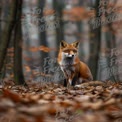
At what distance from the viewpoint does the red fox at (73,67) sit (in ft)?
31.7

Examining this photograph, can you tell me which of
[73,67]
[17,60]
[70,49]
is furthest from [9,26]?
[73,67]

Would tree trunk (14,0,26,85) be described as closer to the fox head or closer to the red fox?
the red fox

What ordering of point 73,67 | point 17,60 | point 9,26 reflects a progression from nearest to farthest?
point 9,26, point 73,67, point 17,60

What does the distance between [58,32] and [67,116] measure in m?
20.5

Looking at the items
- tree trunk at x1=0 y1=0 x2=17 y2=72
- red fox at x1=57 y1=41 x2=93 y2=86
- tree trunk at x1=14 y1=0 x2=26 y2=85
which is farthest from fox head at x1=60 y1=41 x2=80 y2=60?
tree trunk at x1=14 y1=0 x2=26 y2=85

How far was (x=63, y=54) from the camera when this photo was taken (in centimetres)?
997

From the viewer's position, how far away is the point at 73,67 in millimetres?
9695

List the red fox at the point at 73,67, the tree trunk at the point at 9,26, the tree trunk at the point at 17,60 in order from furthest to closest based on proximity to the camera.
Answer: the tree trunk at the point at 17,60 < the red fox at the point at 73,67 < the tree trunk at the point at 9,26

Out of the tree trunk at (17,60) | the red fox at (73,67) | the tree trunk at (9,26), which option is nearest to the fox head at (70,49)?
the red fox at (73,67)

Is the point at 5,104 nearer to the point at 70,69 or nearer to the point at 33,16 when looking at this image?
the point at 70,69

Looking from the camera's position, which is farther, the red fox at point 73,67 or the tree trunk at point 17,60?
the tree trunk at point 17,60

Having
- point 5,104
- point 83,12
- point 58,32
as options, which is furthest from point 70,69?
point 83,12

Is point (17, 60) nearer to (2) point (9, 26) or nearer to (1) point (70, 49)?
(2) point (9, 26)

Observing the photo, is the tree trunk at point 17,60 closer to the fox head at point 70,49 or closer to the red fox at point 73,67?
the red fox at point 73,67
